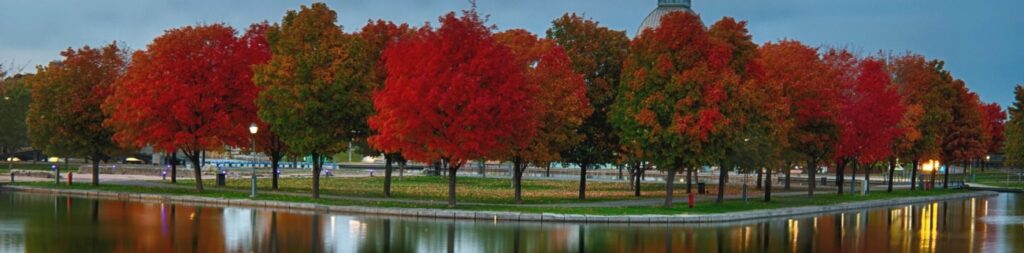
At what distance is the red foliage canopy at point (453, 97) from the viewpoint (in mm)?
45125

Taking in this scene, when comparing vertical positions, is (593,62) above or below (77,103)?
above

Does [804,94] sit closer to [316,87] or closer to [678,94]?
[678,94]

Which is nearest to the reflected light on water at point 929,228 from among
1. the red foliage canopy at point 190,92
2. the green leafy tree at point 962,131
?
the green leafy tree at point 962,131

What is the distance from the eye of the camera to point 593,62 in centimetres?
5481

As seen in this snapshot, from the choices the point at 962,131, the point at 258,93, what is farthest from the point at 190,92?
the point at 962,131

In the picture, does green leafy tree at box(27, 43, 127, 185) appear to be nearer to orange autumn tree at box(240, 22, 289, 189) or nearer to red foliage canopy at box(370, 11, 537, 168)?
orange autumn tree at box(240, 22, 289, 189)

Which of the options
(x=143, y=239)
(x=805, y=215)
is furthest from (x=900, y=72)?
(x=143, y=239)

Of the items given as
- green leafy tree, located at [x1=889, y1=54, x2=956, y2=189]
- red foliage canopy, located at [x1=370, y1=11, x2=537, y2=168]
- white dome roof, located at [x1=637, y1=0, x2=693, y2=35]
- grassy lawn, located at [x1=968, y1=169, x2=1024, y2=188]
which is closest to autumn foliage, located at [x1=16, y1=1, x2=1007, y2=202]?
red foliage canopy, located at [x1=370, y1=11, x2=537, y2=168]

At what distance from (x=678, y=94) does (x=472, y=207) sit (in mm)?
9917

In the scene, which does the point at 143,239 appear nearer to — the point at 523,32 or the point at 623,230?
the point at 623,230

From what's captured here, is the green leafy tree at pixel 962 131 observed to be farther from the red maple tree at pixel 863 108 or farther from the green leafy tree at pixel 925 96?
the red maple tree at pixel 863 108

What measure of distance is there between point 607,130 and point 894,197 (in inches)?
930

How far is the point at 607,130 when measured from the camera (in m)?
56.0

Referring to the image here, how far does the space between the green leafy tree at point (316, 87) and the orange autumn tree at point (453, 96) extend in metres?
4.75
